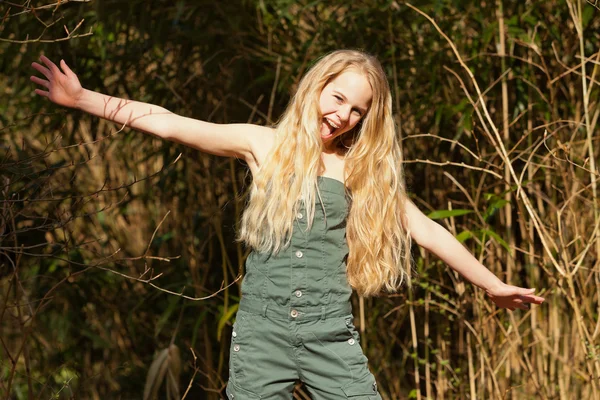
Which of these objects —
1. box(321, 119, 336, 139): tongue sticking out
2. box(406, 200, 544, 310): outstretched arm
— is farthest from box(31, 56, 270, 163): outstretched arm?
box(406, 200, 544, 310): outstretched arm

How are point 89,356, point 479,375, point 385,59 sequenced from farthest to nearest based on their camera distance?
point 89,356, point 385,59, point 479,375

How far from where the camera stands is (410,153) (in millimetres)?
2963

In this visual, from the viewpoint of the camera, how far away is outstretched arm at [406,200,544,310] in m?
1.95

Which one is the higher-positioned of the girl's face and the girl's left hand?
the girl's face

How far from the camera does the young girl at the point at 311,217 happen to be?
1797 mm

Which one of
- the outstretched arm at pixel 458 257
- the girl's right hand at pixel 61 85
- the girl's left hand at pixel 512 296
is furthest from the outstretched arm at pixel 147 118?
the girl's left hand at pixel 512 296

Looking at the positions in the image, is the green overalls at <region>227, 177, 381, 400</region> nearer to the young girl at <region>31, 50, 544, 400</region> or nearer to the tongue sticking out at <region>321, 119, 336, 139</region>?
the young girl at <region>31, 50, 544, 400</region>

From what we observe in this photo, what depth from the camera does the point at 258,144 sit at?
1.87m

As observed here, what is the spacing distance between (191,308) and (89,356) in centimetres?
61

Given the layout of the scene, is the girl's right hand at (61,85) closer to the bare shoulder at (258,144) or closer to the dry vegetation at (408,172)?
the bare shoulder at (258,144)

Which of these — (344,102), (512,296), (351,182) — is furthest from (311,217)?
(512,296)

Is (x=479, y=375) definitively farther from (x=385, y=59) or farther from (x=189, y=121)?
(x=189, y=121)

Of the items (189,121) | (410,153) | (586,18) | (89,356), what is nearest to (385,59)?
(410,153)

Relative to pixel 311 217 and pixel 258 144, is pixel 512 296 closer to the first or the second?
pixel 311 217
